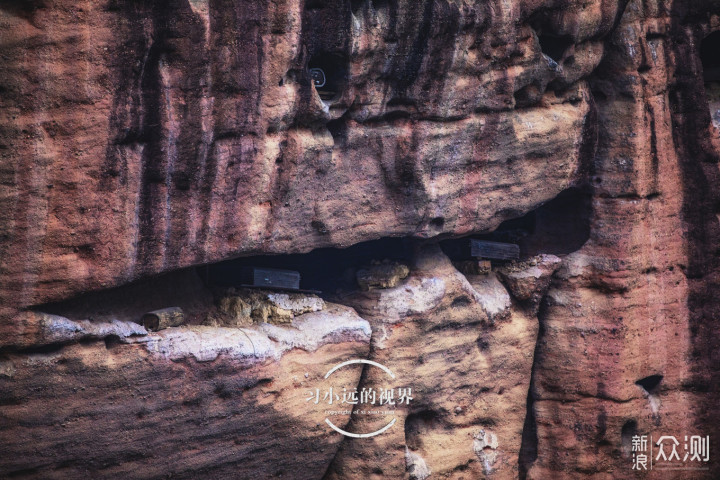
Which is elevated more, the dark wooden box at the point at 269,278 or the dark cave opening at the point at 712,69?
the dark cave opening at the point at 712,69

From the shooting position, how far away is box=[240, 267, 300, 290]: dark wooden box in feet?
29.4

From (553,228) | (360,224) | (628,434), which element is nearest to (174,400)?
(360,224)

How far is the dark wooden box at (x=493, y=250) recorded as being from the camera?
35.4ft

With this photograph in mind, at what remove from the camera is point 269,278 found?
357 inches

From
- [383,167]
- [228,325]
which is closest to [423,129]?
[383,167]

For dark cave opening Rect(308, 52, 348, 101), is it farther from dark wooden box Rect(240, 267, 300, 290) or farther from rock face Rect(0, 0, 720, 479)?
dark wooden box Rect(240, 267, 300, 290)

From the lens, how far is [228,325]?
8727 mm

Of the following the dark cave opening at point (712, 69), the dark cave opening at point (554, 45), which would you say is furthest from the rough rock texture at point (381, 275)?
the dark cave opening at point (712, 69)

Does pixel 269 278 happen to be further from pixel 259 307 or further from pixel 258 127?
pixel 258 127

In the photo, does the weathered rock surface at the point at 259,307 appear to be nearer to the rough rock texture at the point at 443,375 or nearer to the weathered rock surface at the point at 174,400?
the weathered rock surface at the point at 174,400

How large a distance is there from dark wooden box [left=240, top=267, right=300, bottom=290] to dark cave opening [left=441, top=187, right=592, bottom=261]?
2.77 metres

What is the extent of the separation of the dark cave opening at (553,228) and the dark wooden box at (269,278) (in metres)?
2.77

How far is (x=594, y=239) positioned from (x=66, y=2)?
686cm

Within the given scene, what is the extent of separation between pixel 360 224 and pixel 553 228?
3402 mm
